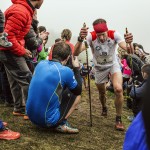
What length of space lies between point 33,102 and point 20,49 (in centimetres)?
142

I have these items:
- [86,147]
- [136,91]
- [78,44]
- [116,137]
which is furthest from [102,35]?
[86,147]

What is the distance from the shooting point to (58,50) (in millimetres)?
5191

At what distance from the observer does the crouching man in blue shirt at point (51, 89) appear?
16.2 ft

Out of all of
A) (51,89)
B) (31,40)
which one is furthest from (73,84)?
(31,40)

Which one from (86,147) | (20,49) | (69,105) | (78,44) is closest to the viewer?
(86,147)

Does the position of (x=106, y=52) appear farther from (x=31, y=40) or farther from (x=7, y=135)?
(x=7, y=135)

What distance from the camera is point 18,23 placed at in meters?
5.74

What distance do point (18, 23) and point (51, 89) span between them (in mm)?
1735

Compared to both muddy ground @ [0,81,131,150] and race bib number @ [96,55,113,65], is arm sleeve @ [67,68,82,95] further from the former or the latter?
race bib number @ [96,55,113,65]

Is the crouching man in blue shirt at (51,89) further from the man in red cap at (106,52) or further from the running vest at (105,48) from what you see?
the running vest at (105,48)

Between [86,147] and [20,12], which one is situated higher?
Result: [20,12]

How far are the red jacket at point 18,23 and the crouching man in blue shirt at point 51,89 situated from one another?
1.01 m

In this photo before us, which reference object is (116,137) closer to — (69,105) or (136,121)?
(69,105)

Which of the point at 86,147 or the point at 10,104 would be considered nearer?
the point at 86,147
